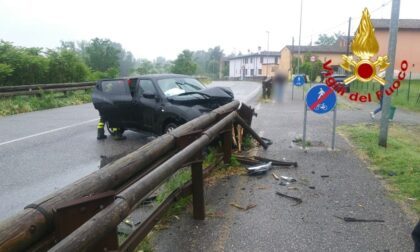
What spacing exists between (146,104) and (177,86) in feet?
2.93

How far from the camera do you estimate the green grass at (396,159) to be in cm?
543

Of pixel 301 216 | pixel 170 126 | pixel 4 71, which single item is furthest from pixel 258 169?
pixel 4 71

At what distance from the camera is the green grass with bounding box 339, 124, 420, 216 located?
5434 millimetres

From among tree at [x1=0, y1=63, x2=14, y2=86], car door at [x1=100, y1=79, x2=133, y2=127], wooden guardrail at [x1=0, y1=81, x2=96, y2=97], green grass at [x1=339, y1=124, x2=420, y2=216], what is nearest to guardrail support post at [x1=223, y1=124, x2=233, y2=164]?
green grass at [x1=339, y1=124, x2=420, y2=216]

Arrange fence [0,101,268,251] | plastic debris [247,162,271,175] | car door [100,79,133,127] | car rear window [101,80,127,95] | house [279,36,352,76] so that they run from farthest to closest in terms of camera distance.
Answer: house [279,36,352,76]
car rear window [101,80,127,95]
car door [100,79,133,127]
plastic debris [247,162,271,175]
fence [0,101,268,251]

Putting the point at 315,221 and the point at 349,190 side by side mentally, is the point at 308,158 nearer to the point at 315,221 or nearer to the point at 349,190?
the point at 349,190

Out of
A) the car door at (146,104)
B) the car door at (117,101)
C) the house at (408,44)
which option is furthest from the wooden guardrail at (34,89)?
the house at (408,44)

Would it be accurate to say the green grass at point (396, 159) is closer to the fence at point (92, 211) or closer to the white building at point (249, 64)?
the fence at point (92, 211)

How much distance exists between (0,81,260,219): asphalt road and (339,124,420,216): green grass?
504 cm

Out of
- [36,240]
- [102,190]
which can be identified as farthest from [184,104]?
[36,240]

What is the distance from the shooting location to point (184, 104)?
905 cm

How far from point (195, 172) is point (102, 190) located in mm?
1751

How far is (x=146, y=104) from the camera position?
387 inches

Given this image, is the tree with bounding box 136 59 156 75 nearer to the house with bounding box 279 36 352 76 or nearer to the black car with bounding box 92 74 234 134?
the house with bounding box 279 36 352 76
